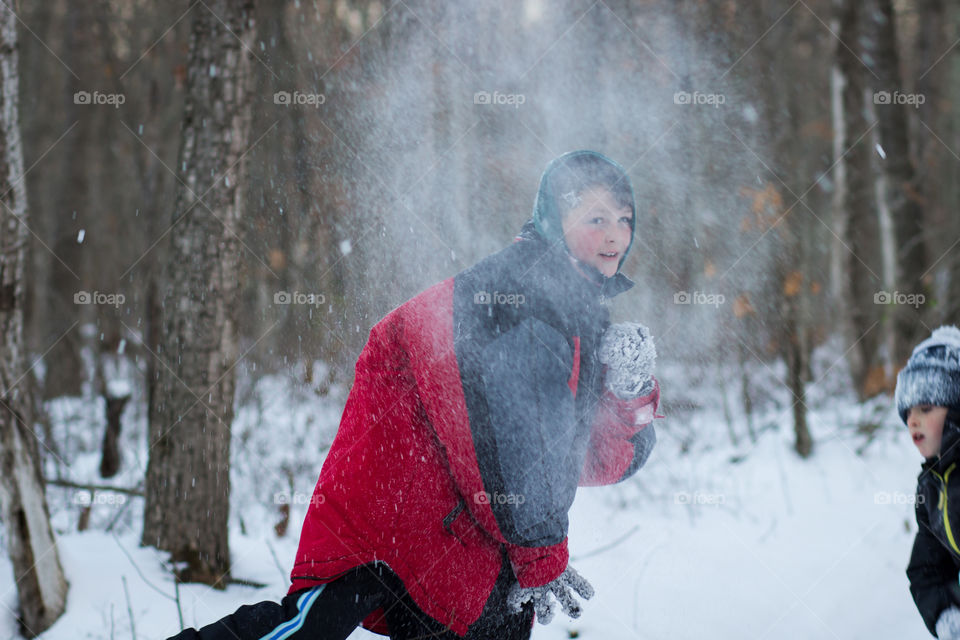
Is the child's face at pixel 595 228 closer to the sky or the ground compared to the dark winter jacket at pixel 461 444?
closer to the sky

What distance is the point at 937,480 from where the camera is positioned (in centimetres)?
211

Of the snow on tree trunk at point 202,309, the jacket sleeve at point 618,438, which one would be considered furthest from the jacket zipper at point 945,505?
the snow on tree trunk at point 202,309

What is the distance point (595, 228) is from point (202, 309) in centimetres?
204

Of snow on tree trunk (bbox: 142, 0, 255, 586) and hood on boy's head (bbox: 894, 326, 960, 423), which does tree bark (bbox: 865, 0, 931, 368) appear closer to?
hood on boy's head (bbox: 894, 326, 960, 423)

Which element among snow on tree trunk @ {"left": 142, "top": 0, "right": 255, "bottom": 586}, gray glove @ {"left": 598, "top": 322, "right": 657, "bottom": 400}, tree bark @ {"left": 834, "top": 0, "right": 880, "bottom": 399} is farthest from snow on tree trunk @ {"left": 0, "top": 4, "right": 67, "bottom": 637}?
tree bark @ {"left": 834, "top": 0, "right": 880, "bottom": 399}

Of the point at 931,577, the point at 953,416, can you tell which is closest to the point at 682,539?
the point at 931,577

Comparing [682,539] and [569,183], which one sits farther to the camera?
[682,539]

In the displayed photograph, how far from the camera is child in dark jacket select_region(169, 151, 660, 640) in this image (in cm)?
186

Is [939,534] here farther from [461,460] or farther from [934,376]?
[461,460]

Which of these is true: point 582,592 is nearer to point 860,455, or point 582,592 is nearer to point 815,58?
point 860,455

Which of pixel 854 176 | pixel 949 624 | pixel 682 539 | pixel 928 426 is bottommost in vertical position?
pixel 682 539

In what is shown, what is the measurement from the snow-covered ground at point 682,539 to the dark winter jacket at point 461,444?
3.29 ft

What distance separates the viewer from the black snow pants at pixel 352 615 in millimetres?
1761

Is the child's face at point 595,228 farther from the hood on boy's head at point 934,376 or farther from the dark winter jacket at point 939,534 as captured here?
the dark winter jacket at point 939,534
